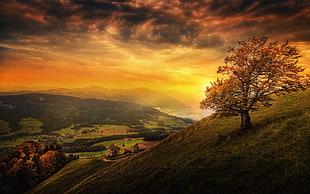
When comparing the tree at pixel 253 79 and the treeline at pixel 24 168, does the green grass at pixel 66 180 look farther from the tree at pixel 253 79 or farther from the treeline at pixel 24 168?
the tree at pixel 253 79

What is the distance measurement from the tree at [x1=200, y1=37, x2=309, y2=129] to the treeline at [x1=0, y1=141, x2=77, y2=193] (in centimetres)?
9341

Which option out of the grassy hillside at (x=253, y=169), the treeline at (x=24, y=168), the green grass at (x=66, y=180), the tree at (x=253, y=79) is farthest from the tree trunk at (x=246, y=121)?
the treeline at (x=24, y=168)

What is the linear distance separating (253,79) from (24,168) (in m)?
101

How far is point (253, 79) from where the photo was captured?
20.6 meters

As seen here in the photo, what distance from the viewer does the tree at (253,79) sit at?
18875 mm

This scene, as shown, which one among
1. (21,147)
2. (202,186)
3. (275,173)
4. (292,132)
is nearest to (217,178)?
(202,186)

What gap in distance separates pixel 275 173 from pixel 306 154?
3112mm

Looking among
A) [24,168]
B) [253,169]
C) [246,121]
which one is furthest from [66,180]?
[253,169]

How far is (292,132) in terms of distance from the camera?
15.3m

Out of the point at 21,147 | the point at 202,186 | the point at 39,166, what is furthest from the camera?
the point at 21,147

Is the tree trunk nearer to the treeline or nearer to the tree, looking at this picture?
the tree

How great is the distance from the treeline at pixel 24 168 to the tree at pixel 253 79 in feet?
306

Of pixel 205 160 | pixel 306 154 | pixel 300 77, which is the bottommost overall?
pixel 205 160

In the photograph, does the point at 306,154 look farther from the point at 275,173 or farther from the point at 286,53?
the point at 286,53
